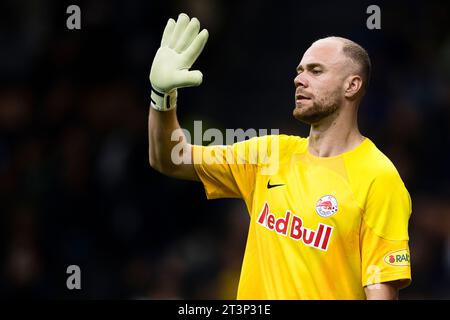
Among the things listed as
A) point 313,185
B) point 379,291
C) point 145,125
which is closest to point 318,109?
point 313,185

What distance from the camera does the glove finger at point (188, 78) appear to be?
17.0 feet

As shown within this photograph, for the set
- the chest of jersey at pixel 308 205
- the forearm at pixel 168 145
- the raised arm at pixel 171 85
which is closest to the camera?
the chest of jersey at pixel 308 205

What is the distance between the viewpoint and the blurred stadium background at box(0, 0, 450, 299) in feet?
30.1

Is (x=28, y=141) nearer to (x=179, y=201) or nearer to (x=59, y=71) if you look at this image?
(x=59, y=71)

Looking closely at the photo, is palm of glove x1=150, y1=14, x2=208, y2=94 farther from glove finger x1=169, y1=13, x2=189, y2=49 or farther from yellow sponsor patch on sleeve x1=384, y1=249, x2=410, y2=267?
yellow sponsor patch on sleeve x1=384, y1=249, x2=410, y2=267

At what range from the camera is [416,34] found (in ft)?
35.1

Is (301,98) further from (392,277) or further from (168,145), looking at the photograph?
(392,277)

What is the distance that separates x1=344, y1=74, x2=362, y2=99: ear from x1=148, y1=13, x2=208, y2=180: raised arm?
806 millimetres

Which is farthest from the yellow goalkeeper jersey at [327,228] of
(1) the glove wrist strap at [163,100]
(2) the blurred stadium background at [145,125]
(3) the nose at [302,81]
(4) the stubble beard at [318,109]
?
(2) the blurred stadium background at [145,125]

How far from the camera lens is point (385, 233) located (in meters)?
5.02

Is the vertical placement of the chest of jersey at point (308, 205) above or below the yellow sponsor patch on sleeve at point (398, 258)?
above

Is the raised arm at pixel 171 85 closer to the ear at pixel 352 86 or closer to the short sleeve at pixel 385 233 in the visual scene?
the ear at pixel 352 86

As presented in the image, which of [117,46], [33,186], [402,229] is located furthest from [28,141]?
[402,229]

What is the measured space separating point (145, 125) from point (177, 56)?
179 inches
